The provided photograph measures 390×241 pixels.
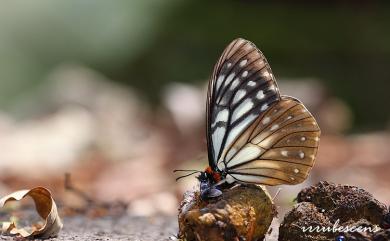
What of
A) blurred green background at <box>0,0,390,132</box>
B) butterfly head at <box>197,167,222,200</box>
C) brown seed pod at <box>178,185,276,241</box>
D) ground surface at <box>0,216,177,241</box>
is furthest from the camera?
blurred green background at <box>0,0,390,132</box>

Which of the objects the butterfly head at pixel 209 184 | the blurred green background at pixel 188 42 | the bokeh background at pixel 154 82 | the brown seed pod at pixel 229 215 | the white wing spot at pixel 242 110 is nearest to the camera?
the brown seed pod at pixel 229 215

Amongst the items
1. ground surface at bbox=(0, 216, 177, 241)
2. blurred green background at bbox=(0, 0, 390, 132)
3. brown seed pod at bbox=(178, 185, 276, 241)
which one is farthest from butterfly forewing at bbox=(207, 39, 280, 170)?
blurred green background at bbox=(0, 0, 390, 132)

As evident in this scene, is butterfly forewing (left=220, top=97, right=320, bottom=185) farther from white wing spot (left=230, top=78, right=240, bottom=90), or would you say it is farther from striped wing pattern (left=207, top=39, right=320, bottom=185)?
white wing spot (left=230, top=78, right=240, bottom=90)

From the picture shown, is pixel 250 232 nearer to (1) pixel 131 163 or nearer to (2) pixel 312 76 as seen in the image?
(1) pixel 131 163

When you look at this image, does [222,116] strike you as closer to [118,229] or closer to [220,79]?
[220,79]

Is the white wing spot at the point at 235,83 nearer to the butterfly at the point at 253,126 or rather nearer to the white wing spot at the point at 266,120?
the butterfly at the point at 253,126

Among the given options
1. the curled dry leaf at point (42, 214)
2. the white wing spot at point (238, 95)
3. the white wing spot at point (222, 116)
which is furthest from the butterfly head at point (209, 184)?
the curled dry leaf at point (42, 214)
